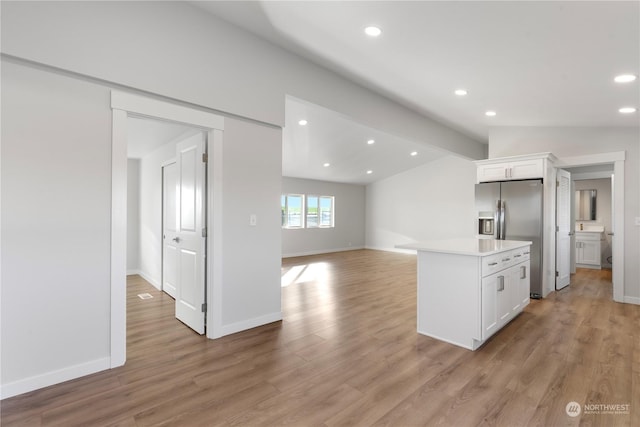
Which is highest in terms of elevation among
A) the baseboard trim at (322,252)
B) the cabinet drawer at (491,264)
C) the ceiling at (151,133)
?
the ceiling at (151,133)

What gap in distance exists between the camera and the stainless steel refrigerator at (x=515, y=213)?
460cm

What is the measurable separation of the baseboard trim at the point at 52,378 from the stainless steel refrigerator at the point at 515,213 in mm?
5235

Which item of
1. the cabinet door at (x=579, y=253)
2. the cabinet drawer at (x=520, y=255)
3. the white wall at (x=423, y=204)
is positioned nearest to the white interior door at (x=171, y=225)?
the cabinet drawer at (x=520, y=255)

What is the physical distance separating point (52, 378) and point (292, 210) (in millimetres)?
7811

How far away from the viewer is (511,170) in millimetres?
4973

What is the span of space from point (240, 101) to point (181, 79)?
58cm

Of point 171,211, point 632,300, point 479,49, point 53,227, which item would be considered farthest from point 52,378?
point 632,300

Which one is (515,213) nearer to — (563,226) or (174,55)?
(563,226)

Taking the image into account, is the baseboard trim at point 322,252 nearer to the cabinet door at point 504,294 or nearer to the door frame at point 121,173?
the cabinet door at point 504,294

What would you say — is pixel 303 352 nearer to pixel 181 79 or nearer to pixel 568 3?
pixel 181 79

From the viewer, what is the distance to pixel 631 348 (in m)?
2.87

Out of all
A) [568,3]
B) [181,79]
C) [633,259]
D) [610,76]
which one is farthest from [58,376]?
[633,259]

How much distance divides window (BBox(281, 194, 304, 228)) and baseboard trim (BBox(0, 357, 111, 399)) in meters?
7.18

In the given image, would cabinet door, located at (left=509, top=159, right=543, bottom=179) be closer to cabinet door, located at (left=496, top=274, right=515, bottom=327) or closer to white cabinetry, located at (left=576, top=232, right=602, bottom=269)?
cabinet door, located at (left=496, top=274, right=515, bottom=327)
